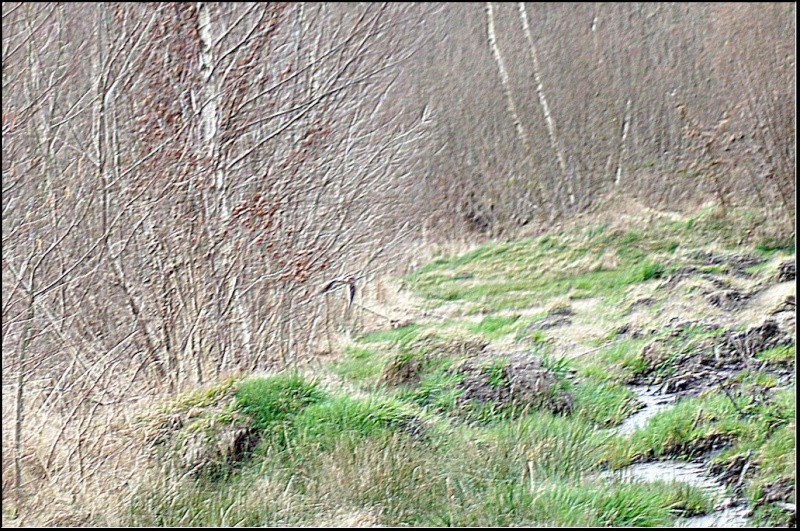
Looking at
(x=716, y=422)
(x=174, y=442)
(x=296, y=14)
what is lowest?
(x=716, y=422)

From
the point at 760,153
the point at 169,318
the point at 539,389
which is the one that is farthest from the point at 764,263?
the point at 169,318

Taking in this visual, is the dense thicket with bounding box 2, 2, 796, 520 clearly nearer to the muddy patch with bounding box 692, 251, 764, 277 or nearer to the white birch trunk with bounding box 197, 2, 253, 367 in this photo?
the white birch trunk with bounding box 197, 2, 253, 367

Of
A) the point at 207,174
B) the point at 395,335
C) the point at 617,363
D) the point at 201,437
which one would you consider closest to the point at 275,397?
the point at 201,437

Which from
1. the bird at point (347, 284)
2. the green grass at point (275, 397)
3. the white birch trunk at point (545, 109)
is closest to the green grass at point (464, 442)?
the green grass at point (275, 397)

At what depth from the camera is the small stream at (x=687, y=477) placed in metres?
2.10

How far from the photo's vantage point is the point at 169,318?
2434 millimetres

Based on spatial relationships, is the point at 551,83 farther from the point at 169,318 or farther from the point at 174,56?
the point at 169,318

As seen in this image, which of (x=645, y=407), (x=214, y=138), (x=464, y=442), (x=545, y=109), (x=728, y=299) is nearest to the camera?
(x=464, y=442)

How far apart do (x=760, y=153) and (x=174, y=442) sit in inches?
111

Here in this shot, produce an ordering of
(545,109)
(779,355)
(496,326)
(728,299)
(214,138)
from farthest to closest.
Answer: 1. (545,109)
2. (496,326)
3. (728,299)
4. (779,355)
5. (214,138)

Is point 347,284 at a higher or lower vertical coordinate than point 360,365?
higher

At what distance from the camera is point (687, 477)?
7.54 ft

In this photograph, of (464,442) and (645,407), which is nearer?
(464,442)

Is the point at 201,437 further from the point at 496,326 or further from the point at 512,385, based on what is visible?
the point at 496,326
